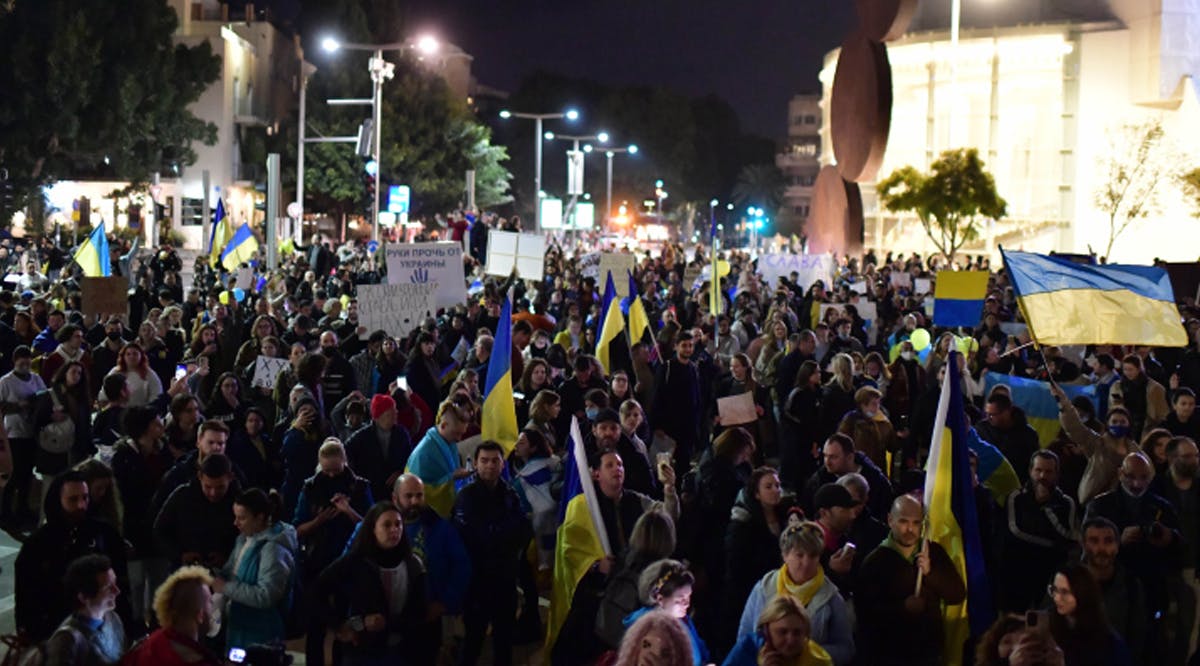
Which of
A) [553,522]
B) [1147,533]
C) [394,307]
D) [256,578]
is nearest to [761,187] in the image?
[394,307]

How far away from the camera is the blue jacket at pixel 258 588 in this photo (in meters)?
6.68

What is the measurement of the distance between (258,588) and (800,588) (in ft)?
8.35

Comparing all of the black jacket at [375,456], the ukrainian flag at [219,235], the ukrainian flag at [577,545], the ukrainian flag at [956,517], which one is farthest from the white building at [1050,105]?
the ukrainian flag at [577,545]

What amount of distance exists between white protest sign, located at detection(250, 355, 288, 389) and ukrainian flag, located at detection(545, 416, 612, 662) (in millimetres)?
5168

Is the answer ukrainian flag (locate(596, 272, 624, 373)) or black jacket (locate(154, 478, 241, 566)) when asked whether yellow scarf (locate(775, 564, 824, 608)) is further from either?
ukrainian flag (locate(596, 272, 624, 373))

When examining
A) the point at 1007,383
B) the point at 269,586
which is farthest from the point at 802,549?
the point at 1007,383

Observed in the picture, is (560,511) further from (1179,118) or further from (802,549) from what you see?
(1179,118)

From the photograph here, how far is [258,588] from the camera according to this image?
668cm

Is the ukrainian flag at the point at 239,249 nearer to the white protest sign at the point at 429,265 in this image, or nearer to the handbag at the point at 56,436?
the white protest sign at the point at 429,265

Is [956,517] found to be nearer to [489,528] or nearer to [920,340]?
[489,528]

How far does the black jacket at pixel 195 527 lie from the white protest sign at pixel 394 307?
23.9 feet

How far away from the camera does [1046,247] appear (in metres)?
72.4

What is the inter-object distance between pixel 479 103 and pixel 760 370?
104 metres

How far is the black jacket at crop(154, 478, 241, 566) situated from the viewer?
293 inches
